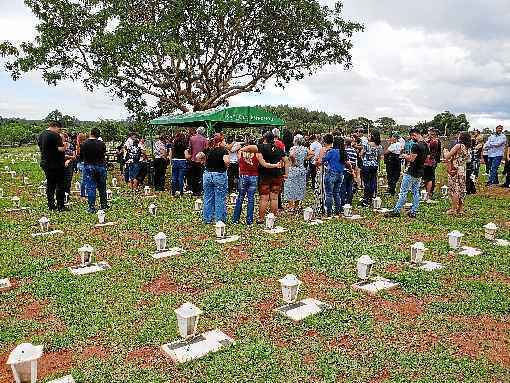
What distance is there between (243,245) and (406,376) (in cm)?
363

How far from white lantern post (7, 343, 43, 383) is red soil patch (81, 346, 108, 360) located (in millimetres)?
514

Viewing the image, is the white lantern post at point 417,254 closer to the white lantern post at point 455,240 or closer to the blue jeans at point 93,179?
the white lantern post at point 455,240

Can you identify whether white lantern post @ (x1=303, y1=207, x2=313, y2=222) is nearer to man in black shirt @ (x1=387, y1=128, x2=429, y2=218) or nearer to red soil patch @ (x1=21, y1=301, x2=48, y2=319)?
man in black shirt @ (x1=387, y1=128, x2=429, y2=218)

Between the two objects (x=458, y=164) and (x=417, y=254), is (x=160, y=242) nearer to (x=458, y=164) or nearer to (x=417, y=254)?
(x=417, y=254)

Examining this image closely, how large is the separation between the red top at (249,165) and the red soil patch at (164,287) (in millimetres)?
3120

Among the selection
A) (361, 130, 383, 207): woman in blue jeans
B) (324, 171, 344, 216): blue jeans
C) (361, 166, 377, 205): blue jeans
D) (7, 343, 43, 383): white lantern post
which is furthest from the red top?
(7, 343, 43, 383): white lantern post

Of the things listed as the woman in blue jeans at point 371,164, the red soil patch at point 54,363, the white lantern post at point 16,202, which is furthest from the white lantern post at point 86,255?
the woman in blue jeans at point 371,164

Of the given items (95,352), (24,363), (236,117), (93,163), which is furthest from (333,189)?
(24,363)

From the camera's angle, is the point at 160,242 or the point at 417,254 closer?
the point at 417,254

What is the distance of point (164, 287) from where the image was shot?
475 cm

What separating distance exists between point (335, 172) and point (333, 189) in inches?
15.8

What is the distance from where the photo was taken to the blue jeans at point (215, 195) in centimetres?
759

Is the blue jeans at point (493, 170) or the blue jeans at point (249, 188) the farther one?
the blue jeans at point (493, 170)

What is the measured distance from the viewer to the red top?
752cm
